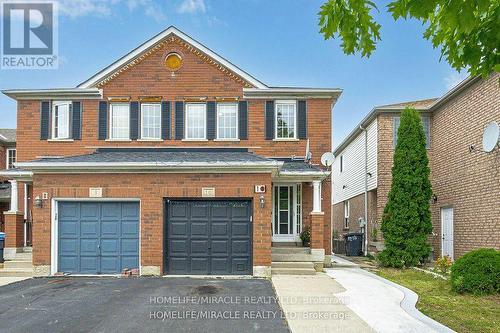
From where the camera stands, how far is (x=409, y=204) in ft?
53.4

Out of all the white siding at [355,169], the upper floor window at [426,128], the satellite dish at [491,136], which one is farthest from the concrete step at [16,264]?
the upper floor window at [426,128]

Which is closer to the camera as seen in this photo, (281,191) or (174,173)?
(174,173)

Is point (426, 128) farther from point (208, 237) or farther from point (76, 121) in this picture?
point (76, 121)

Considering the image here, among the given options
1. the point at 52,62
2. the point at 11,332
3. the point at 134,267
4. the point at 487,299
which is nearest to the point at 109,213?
the point at 134,267

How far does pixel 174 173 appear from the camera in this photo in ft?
46.7

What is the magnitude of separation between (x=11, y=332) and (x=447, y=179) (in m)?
15.9

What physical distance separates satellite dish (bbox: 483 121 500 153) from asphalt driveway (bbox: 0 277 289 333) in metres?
7.65

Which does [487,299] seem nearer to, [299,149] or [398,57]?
[299,149]

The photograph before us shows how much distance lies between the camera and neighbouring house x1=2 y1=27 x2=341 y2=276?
14125mm

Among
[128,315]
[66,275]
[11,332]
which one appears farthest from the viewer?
[66,275]

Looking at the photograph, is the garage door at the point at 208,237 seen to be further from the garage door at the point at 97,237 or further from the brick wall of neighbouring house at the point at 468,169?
the brick wall of neighbouring house at the point at 468,169

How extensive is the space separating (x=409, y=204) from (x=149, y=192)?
8.58 m

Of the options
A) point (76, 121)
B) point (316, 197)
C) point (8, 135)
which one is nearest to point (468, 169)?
point (316, 197)

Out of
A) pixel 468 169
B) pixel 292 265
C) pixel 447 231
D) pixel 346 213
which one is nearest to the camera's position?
pixel 292 265
